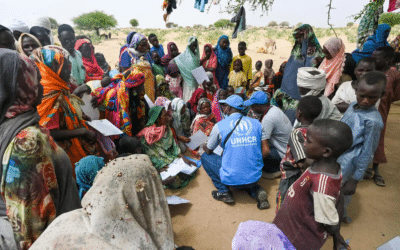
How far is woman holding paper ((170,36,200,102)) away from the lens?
6.14 metres

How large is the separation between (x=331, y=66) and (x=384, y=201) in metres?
2.35

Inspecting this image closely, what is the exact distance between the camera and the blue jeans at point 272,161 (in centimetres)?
373

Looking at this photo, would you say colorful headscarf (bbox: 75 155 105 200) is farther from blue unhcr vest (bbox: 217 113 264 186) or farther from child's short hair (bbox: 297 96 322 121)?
child's short hair (bbox: 297 96 322 121)

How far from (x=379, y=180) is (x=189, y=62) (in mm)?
4787

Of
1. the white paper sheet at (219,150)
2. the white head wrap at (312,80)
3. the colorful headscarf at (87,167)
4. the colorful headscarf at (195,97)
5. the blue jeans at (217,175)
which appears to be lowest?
the blue jeans at (217,175)

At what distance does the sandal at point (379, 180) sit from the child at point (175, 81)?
15.4ft

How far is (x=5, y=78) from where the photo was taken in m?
1.31

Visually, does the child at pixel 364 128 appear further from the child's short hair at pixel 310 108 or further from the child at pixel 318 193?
the child at pixel 318 193

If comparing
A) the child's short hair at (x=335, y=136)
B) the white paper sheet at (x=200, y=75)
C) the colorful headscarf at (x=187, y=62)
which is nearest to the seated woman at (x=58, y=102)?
the child's short hair at (x=335, y=136)

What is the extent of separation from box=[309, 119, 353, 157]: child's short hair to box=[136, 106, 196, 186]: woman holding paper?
8.36 feet

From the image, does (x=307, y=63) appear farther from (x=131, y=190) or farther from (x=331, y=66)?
(x=131, y=190)

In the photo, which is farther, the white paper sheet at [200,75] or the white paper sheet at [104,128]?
the white paper sheet at [200,75]

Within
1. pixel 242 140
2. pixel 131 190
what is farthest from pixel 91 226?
pixel 242 140

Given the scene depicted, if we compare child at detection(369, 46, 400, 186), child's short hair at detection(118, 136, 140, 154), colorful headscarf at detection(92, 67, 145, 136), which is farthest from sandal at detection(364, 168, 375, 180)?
colorful headscarf at detection(92, 67, 145, 136)
